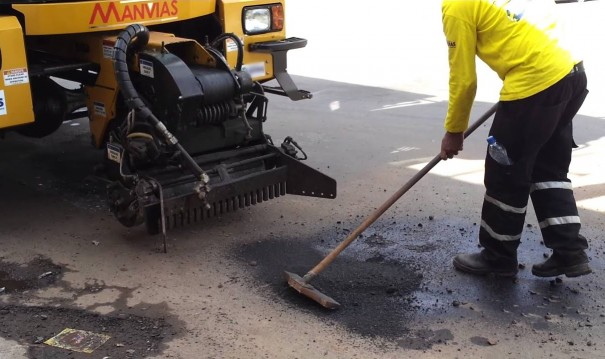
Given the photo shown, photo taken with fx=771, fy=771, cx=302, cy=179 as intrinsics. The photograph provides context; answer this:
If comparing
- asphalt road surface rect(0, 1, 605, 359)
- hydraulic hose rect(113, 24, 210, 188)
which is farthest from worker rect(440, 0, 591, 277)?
hydraulic hose rect(113, 24, 210, 188)

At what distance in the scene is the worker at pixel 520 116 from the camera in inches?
143

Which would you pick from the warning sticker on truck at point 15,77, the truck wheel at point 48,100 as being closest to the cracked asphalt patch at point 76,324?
the warning sticker on truck at point 15,77

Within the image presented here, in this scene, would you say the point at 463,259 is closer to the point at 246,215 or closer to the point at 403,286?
the point at 403,286

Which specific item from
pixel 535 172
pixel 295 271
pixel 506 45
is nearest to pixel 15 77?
pixel 295 271

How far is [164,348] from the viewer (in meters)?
3.39

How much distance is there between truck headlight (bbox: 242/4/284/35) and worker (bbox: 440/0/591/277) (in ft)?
5.83

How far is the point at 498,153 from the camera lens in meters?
3.79

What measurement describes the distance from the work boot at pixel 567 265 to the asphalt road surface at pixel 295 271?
78mm

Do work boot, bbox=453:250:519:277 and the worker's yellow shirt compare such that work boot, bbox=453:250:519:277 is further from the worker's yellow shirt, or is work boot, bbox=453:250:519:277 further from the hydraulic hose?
the hydraulic hose

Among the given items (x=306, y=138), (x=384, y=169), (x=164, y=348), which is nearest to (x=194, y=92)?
(x=164, y=348)

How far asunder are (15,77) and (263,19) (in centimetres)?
171

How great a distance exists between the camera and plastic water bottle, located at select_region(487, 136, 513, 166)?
378 centimetres

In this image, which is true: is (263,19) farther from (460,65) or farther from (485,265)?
(485,265)

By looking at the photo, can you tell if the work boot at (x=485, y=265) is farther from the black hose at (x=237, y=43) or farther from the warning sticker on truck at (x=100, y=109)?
the warning sticker on truck at (x=100, y=109)
